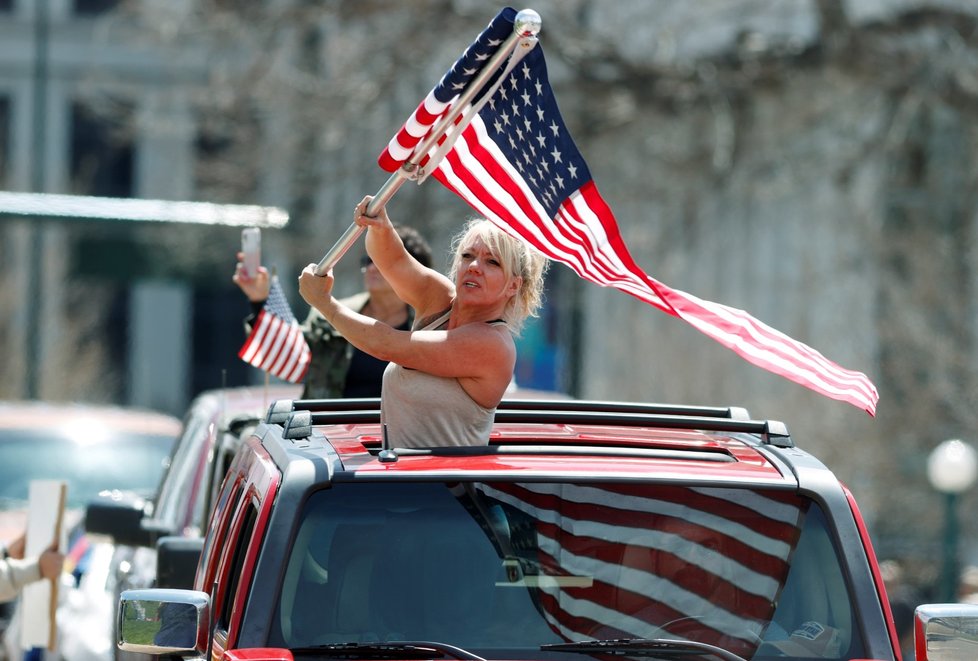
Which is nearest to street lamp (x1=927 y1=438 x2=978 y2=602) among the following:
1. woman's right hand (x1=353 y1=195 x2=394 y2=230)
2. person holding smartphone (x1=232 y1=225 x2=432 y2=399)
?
person holding smartphone (x1=232 y1=225 x2=432 y2=399)

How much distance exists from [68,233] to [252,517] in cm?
2214

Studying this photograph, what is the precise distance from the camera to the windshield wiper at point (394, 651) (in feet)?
11.9

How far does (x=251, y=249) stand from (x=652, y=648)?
3408 millimetres

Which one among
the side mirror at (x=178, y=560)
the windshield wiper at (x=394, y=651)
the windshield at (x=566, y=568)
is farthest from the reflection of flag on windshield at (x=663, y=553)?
the side mirror at (x=178, y=560)

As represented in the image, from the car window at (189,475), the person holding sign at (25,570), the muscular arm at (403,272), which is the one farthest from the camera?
the car window at (189,475)

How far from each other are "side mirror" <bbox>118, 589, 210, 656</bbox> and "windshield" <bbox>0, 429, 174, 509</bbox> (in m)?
5.75

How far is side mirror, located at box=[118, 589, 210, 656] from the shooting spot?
3.82 m

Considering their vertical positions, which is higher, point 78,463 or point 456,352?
point 456,352

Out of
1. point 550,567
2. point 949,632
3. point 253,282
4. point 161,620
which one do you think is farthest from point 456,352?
point 253,282

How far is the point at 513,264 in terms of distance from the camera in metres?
4.50

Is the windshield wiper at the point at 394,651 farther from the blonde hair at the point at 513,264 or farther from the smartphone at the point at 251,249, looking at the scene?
the smartphone at the point at 251,249

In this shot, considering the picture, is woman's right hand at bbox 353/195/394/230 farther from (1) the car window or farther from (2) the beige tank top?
(1) the car window

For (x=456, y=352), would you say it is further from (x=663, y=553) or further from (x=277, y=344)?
(x=277, y=344)

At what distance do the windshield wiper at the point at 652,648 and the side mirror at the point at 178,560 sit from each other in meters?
2.04
